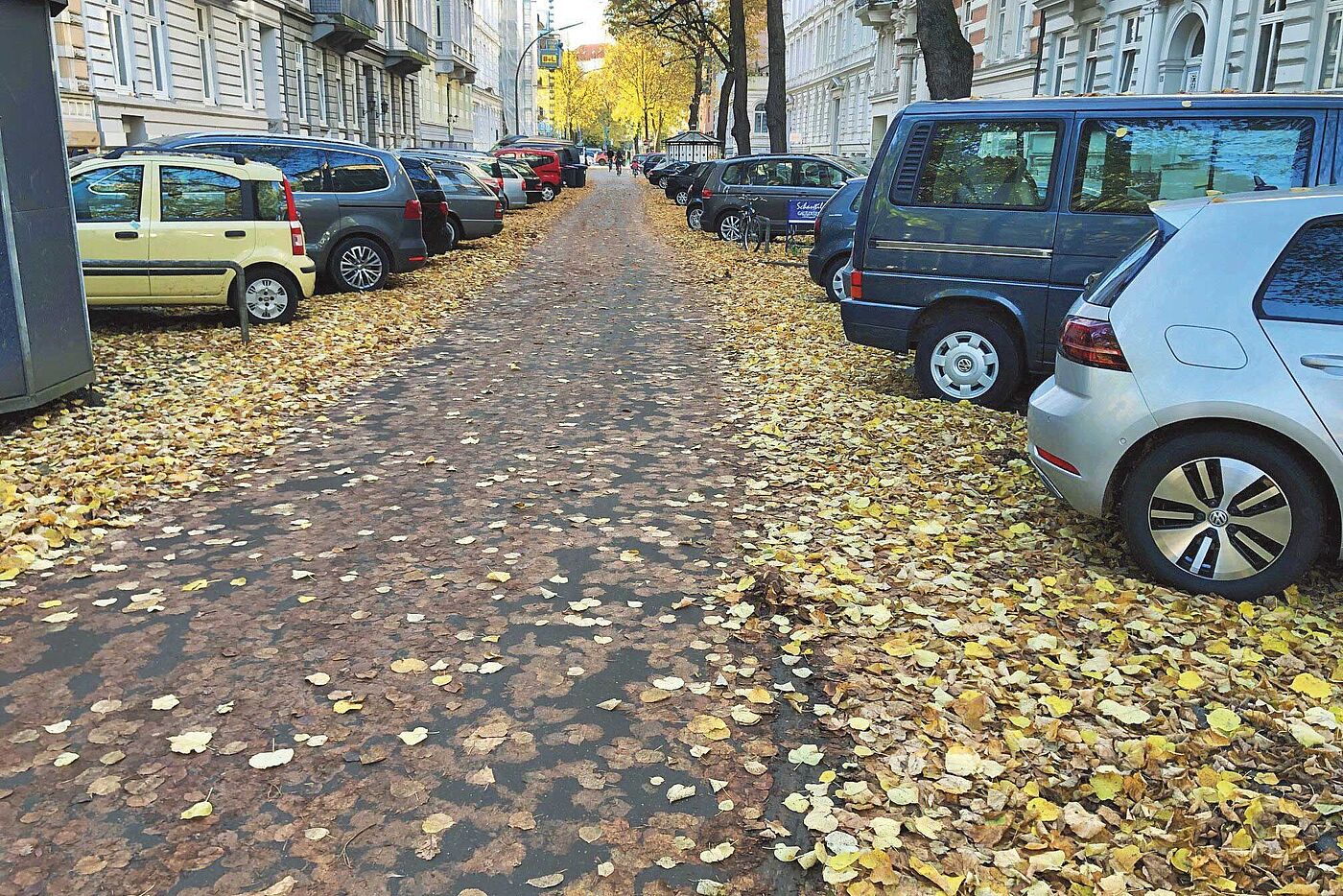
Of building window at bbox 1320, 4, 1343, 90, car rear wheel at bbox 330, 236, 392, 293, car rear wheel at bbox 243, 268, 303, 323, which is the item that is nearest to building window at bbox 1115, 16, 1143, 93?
building window at bbox 1320, 4, 1343, 90

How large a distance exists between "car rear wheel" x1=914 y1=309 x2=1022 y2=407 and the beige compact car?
6735mm

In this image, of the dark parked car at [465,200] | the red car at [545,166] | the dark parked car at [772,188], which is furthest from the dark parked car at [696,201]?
the red car at [545,166]

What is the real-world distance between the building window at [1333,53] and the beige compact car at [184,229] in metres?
15.3

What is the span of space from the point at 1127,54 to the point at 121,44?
71.8ft

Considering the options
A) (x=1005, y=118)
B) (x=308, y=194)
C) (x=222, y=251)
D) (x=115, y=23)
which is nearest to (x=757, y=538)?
(x=1005, y=118)

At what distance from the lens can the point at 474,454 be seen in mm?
7395

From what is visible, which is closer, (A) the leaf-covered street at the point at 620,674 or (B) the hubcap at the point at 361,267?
(A) the leaf-covered street at the point at 620,674

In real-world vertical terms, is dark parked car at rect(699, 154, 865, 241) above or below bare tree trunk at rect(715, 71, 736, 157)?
below

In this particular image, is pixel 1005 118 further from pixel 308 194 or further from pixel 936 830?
pixel 308 194

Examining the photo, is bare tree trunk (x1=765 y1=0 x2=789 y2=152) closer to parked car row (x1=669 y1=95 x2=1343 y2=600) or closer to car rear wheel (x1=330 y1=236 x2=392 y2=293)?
car rear wheel (x1=330 y1=236 x2=392 y2=293)

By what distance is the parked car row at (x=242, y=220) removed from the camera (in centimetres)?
1114

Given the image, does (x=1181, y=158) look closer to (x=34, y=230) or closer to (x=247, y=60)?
(x=34, y=230)

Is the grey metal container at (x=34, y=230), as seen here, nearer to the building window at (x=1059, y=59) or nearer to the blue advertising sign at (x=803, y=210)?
the blue advertising sign at (x=803, y=210)

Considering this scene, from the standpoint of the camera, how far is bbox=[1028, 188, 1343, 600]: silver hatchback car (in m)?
4.63
